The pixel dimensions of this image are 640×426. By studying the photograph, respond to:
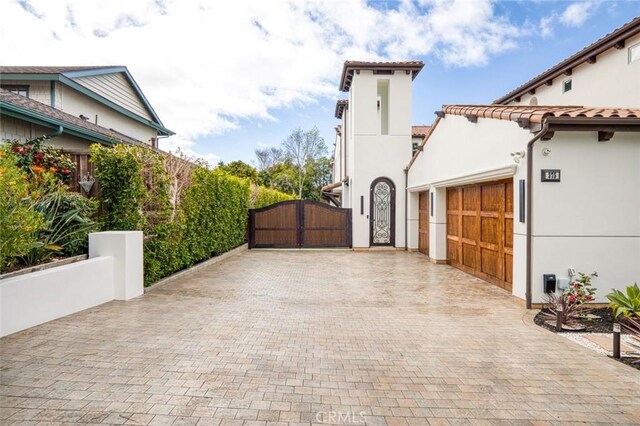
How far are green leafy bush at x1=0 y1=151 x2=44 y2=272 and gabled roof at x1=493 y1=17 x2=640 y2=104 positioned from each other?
12259mm

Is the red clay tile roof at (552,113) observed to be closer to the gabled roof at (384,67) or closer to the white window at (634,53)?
the white window at (634,53)

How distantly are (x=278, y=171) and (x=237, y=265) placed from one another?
29.8 meters

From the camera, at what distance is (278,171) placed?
130 feet

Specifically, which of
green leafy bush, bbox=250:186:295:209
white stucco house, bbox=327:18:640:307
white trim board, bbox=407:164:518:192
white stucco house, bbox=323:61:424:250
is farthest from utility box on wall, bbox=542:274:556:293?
green leafy bush, bbox=250:186:295:209

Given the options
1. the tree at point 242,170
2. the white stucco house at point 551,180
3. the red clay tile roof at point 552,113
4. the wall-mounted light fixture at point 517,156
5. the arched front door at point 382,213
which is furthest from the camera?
the tree at point 242,170

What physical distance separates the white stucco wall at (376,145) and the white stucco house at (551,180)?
11.2 feet

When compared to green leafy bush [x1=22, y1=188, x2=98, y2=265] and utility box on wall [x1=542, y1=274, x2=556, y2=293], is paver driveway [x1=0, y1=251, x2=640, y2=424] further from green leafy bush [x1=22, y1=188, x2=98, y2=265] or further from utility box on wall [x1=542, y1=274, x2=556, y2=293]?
green leafy bush [x1=22, y1=188, x2=98, y2=265]

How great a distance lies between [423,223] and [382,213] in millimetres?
1877

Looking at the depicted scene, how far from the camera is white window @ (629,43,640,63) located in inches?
317

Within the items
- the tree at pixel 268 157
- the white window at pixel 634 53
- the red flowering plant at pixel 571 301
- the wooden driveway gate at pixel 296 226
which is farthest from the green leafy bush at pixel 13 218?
the tree at pixel 268 157

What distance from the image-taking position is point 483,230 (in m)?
8.42

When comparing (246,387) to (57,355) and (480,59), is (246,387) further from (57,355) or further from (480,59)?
(480,59)

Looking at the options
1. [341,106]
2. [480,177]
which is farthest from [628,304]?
[341,106]

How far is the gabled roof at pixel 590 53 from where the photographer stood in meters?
7.95
